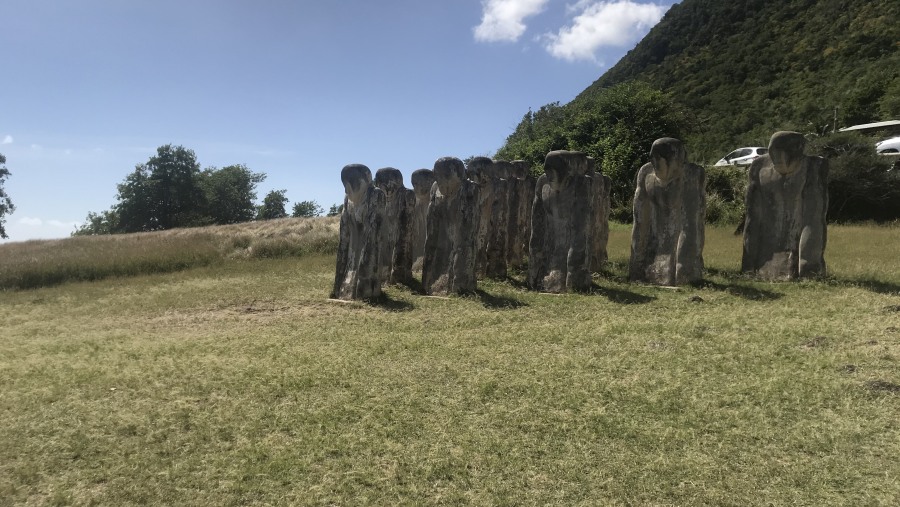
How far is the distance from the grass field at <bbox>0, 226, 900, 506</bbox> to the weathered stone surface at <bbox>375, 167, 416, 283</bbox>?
2.56 meters

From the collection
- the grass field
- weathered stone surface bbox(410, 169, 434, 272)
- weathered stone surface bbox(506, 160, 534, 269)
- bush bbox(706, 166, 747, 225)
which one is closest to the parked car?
bush bbox(706, 166, 747, 225)

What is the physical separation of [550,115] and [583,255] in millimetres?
22948

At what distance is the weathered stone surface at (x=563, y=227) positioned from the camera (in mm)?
9133

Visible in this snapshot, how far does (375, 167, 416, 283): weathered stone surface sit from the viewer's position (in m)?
11.1

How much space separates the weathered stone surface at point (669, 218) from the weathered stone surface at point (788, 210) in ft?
3.25

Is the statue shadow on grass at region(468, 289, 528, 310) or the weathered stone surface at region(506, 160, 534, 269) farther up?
the weathered stone surface at region(506, 160, 534, 269)

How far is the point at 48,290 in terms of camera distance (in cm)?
1215

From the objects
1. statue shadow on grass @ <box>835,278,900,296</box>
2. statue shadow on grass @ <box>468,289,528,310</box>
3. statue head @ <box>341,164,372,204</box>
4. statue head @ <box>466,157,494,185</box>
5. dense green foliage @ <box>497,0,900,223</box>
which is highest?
dense green foliage @ <box>497,0,900,223</box>

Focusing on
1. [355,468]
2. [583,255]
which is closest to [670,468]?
[355,468]

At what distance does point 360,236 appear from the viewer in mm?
9367

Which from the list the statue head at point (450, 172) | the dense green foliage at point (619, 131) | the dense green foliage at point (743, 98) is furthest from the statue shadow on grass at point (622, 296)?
the dense green foliage at point (619, 131)

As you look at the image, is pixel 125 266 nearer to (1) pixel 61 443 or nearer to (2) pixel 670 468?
(1) pixel 61 443

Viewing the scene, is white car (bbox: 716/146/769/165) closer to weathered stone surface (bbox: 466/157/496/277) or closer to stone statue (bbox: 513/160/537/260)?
stone statue (bbox: 513/160/537/260)

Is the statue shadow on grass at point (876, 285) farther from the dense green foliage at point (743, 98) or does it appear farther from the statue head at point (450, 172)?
the dense green foliage at point (743, 98)
